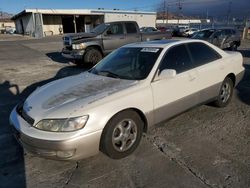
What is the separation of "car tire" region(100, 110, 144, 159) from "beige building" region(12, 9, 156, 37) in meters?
39.3

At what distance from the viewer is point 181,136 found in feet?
13.0

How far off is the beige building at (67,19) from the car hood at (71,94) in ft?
126

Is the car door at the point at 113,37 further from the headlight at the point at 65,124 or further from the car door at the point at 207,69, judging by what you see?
the headlight at the point at 65,124

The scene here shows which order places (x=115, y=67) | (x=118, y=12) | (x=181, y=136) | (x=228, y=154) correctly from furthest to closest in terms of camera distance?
(x=118, y=12), (x=115, y=67), (x=181, y=136), (x=228, y=154)

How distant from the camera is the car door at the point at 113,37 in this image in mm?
11141

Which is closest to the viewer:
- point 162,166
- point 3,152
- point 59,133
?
point 59,133

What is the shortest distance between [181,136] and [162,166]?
904 millimetres

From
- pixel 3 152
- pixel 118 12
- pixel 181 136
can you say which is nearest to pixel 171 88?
pixel 181 136

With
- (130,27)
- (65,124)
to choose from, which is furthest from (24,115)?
(130,27)

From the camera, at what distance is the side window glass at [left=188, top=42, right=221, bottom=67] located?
173 inches

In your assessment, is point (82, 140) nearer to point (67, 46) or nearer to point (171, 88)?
point (171, 88)

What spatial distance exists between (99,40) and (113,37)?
738mm

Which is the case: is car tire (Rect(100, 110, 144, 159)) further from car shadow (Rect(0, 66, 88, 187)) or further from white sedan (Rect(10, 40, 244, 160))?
car shadow (Rect(0, 66, 88, 187))

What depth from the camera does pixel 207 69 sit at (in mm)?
4430
